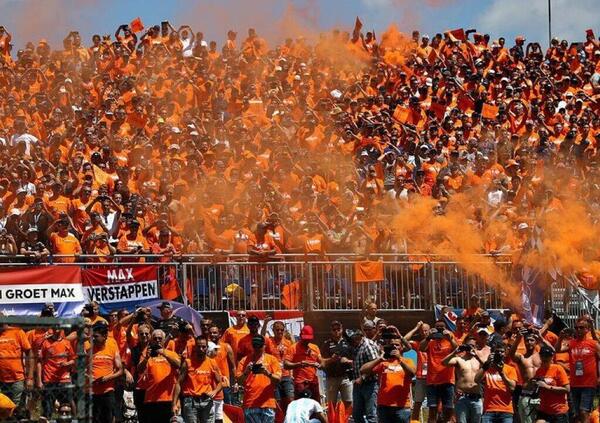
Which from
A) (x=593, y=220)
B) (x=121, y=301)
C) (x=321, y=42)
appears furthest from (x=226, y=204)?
(x=321, y=42)

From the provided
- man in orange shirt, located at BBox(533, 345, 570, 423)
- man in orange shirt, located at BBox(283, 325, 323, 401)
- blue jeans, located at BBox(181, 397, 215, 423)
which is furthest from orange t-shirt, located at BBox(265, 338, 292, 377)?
man in orange shirt, located at BBox(533, 345, 570, 423)

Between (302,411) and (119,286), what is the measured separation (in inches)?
192

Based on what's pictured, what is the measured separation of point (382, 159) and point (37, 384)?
13.2 metres

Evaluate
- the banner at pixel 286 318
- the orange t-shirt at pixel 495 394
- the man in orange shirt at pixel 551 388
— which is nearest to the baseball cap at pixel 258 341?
the banner at pixel 286 318

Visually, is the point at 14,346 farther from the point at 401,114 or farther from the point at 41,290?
the point at 401,114

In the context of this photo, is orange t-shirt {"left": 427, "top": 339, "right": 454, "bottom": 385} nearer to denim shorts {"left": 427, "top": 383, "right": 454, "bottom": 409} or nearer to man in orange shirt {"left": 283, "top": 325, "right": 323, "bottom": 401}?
denim shorts {"left": 427, "top": 383, "right": 454, "bottom": 409}

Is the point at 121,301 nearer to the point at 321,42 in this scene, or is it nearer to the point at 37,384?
the point at 37,384

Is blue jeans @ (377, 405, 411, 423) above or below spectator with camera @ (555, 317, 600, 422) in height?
below

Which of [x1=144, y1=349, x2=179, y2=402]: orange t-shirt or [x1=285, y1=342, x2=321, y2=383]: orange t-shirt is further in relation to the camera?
[x1=285, y1=342, x2=321, y2=383]: orange t-shirt

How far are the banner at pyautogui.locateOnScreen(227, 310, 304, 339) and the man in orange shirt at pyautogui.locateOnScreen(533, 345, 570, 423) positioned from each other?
11.1 feet

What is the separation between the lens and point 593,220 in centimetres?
2209

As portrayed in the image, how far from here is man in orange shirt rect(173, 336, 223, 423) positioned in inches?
630

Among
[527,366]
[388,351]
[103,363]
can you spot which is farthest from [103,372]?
[527,366]

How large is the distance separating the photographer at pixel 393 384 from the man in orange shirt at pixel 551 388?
1457 millimetres
